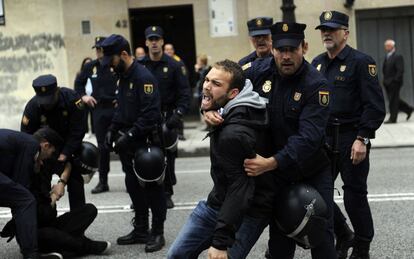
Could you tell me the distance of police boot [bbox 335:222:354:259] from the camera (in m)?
5.32

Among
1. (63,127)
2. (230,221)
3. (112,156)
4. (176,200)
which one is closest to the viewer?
(230,221)

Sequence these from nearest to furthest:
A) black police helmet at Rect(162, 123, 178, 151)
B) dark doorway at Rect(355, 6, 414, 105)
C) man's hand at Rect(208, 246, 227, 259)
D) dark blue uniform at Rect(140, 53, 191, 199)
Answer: man's hand at Rect(208, 246, 227, 259), black police helmet at Rect(162, 123, 178, 151), dark blue uniform at Rect(140, 53, 191, 199), dark doorway at Rect(355, 6, 414, 105)

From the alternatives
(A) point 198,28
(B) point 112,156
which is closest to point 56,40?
(A) point 198,28

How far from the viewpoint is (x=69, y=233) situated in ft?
18.8

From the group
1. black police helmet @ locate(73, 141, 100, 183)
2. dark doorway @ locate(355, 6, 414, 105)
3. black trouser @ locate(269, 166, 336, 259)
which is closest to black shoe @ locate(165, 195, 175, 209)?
black police helmet @ locate(73, 141, 100, 183)

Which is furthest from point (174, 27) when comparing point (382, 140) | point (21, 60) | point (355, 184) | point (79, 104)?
point (355, 184)

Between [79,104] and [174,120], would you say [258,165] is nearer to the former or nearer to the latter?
[79,104]

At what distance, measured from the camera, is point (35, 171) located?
5.43 meters

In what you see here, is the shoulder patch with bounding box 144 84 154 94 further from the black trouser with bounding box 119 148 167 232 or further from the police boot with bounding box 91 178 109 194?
the police boot with bounding box 91 178 109 194

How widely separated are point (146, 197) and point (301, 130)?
2.59 m

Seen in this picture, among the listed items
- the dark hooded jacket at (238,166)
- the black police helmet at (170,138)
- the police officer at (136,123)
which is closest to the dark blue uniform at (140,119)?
the police officer at (136,123)

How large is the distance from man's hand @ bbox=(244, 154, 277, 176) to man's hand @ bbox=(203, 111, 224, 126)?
255 mm

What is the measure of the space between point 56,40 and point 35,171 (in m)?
10.7

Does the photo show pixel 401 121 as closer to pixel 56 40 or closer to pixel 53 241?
pixel 56 40
